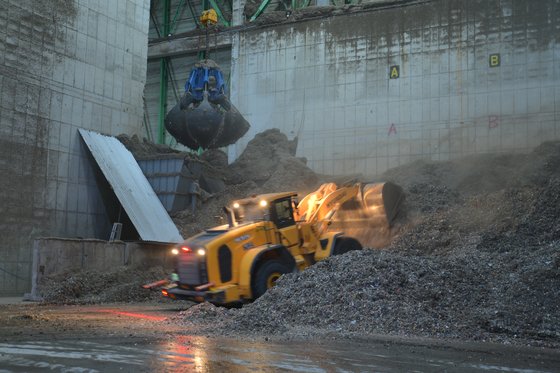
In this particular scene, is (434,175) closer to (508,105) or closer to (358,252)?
(508,105)

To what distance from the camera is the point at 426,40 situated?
65.3 feet

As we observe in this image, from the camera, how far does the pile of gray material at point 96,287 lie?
1448cm

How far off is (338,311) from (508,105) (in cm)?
1182

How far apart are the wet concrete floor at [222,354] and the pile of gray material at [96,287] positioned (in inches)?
215

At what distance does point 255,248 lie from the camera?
11.3m

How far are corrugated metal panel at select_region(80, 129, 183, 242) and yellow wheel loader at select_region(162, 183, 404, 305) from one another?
607 centimetres

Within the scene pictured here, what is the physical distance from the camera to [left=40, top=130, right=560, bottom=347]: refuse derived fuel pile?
343 inches

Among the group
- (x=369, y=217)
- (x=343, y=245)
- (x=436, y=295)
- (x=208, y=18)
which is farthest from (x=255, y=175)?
(x=436, y=295)

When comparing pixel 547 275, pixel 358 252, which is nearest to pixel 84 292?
pixel 358 252

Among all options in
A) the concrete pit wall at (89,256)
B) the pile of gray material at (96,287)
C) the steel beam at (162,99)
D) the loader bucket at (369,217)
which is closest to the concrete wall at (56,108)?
the concrete pit wall at (89,256)

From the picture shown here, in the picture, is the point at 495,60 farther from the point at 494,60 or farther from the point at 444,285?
the point at 444,285

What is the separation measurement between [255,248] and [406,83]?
35.5 feet

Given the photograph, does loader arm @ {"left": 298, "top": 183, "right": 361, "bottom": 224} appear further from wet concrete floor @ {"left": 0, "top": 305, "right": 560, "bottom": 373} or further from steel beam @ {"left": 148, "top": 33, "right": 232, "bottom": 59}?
steel beam @ {"left": 148, "top": 33, "right": 232, "bottom": 59}

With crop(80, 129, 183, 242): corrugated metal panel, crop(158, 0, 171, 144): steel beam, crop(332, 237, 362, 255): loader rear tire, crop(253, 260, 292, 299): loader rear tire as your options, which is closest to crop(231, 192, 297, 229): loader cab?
crop(253, 260, 292, 299): loader rear tire
